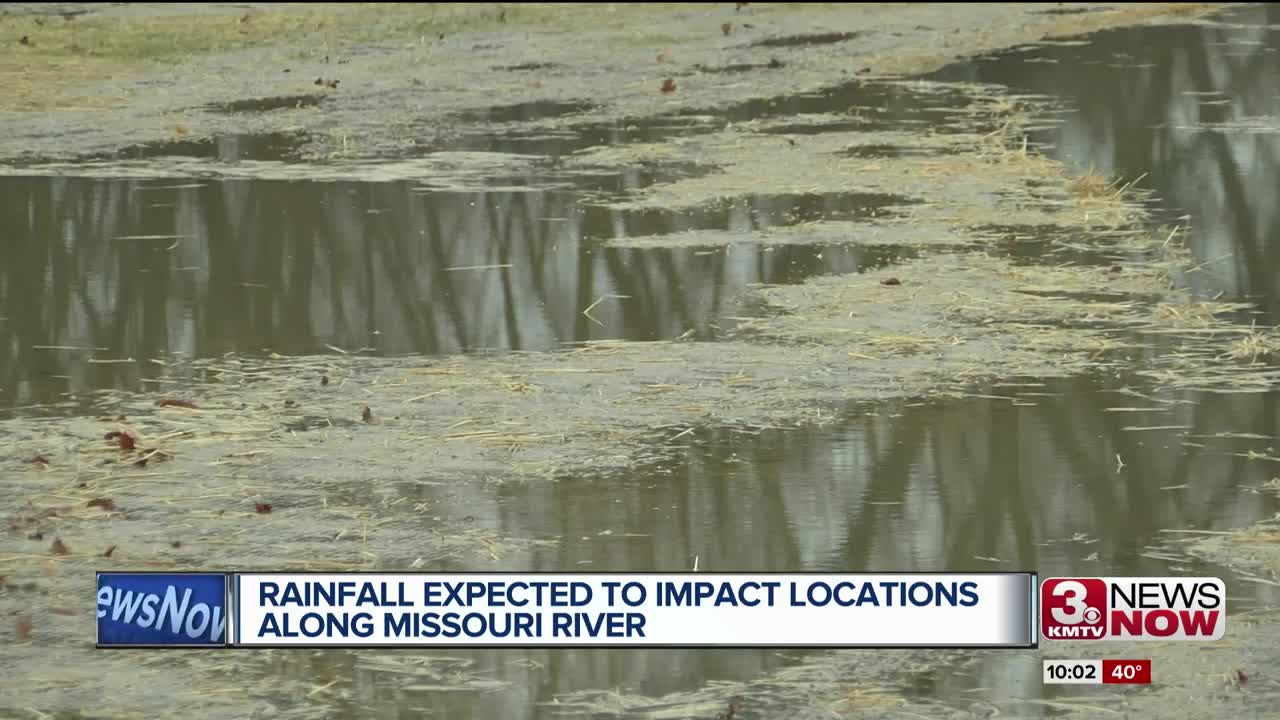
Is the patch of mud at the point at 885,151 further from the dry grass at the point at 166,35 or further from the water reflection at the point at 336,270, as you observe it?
the dry grass at the point at 166,35

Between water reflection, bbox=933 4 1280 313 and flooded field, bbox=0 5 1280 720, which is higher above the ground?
water reflection, bbox=933 4 1280 313

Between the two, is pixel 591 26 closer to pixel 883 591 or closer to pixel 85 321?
pixel 85 321

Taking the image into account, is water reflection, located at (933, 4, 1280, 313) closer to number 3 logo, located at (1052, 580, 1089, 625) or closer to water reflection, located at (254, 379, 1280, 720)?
water reflection, located at (254, 379, 1280, 720)

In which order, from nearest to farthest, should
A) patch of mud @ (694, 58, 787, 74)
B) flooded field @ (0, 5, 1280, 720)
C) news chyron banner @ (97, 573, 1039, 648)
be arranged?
flooded field @ (0, 5, 1280, 720) < news chyron banner @ (97, 573, 1039, 648) < patch of mud @ (694, 58, 787, 74)

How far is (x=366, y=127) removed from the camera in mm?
18188

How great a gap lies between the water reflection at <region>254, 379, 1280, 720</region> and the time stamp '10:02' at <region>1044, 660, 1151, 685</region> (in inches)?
3.1

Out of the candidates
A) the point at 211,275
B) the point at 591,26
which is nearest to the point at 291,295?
the point at 211,275

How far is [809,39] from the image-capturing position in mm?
24688

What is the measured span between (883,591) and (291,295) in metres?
5.60

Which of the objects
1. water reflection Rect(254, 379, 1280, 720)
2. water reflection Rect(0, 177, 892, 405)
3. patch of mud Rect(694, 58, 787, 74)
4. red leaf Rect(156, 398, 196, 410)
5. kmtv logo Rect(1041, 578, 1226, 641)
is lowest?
kmtv logo Rect(1041, 578, 1226, 641)

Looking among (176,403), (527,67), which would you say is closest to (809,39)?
(527,67)

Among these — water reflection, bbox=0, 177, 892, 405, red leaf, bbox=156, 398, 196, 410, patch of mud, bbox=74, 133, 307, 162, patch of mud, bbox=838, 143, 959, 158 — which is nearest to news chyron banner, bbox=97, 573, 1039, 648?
red leaf, bbox=156, 398, 196, 410

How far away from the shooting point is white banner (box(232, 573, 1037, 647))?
6891mm

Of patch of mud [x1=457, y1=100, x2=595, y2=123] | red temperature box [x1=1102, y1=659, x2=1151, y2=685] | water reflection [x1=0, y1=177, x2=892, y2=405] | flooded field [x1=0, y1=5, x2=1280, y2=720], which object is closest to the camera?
red temperature box [x1=1102, y1=659, x2=1151, y2=685]
